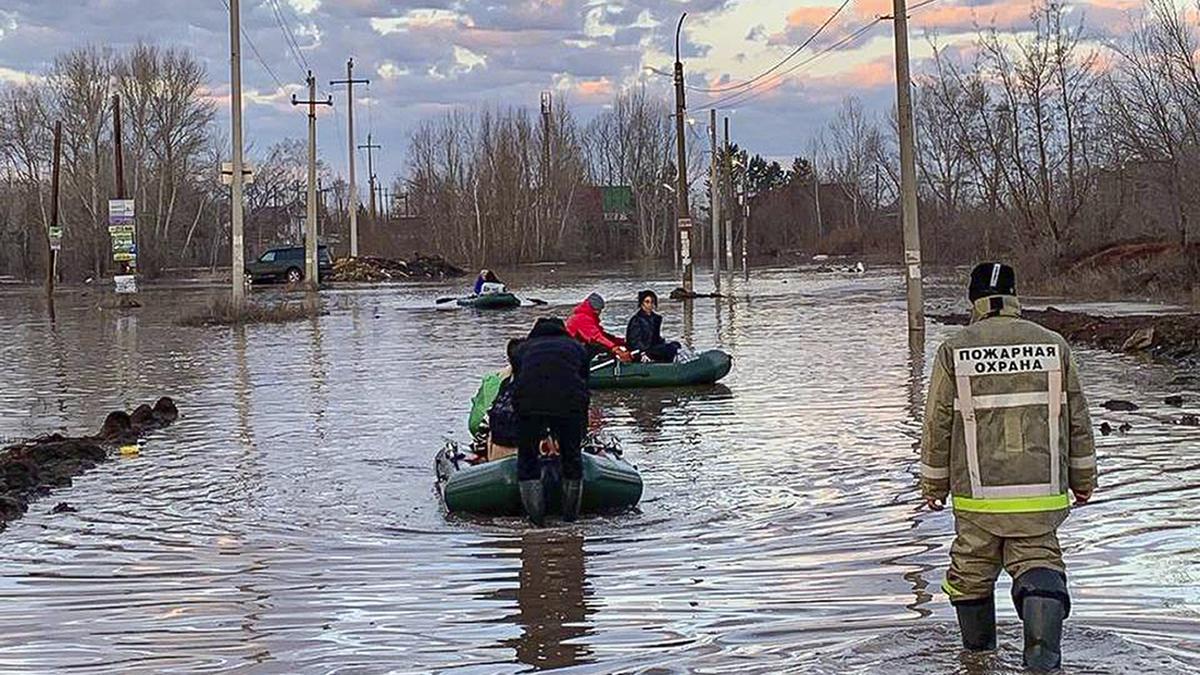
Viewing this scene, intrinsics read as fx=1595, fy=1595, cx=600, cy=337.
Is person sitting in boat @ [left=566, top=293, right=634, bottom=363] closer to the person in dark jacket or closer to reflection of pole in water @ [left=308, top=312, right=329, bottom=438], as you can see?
reflection of pole in water @ [left=308, top=312, right=329, bottom=438]

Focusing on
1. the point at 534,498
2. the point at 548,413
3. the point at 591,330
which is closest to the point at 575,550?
the point at 534,498

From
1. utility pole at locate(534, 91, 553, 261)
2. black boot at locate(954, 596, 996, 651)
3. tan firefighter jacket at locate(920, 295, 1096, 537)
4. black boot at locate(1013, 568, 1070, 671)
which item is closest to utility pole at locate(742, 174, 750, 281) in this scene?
utility pole at locate(534, 91, 553, 261)

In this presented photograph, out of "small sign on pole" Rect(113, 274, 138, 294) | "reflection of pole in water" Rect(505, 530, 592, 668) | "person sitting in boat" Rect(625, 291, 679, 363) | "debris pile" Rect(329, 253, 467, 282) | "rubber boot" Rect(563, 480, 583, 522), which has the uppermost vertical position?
"debris pile" Rect(329, 253, 467, 282)

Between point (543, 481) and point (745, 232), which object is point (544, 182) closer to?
point (745, 232)

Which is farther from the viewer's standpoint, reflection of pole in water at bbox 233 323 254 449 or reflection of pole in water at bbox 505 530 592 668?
reflection of pole in water at bbox 233 323 254 449

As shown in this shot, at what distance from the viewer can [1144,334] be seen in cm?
2486

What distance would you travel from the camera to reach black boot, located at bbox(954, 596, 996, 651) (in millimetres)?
6941

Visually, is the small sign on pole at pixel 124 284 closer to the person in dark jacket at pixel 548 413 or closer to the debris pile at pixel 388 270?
the debris pile at pixel 388 270

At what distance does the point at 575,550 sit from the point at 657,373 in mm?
10901

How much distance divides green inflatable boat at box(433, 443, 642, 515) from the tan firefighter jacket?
5.04 metres

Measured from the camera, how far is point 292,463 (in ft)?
50.0

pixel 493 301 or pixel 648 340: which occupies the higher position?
pixel 493 301

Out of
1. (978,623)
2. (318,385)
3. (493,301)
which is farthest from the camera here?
(493,301)

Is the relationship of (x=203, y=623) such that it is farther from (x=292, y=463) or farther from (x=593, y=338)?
(x=593, y=338)
